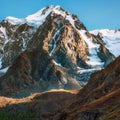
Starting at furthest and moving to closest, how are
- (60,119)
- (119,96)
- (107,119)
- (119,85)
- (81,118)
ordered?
1. (119,85)
2. (60,119)
3. (119,96)
4. (81,118)
5. (107,119)

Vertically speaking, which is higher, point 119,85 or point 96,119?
point 119,85

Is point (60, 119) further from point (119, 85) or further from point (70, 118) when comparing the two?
point (119, 85)

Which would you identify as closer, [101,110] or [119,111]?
[119,111]

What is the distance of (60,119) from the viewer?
15500cm

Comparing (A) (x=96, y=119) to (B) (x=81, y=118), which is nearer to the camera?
(A) (x=96, y=119)

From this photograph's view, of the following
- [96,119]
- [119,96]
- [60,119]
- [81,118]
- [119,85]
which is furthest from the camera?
[119,85]

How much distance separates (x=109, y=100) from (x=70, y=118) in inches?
482

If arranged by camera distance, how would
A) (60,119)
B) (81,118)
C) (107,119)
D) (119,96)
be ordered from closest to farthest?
(107,119), (81,118), (119,96), (60,119)

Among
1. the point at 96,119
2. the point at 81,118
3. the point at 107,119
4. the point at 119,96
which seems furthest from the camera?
the point at 119,96

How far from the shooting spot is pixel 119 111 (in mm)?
102750

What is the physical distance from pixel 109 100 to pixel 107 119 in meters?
42.1

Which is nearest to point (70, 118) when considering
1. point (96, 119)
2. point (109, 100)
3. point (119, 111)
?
point (109, 100)

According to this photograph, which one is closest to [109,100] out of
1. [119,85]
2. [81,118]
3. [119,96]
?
[119,96]

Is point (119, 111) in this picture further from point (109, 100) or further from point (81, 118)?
point (109, 100)
